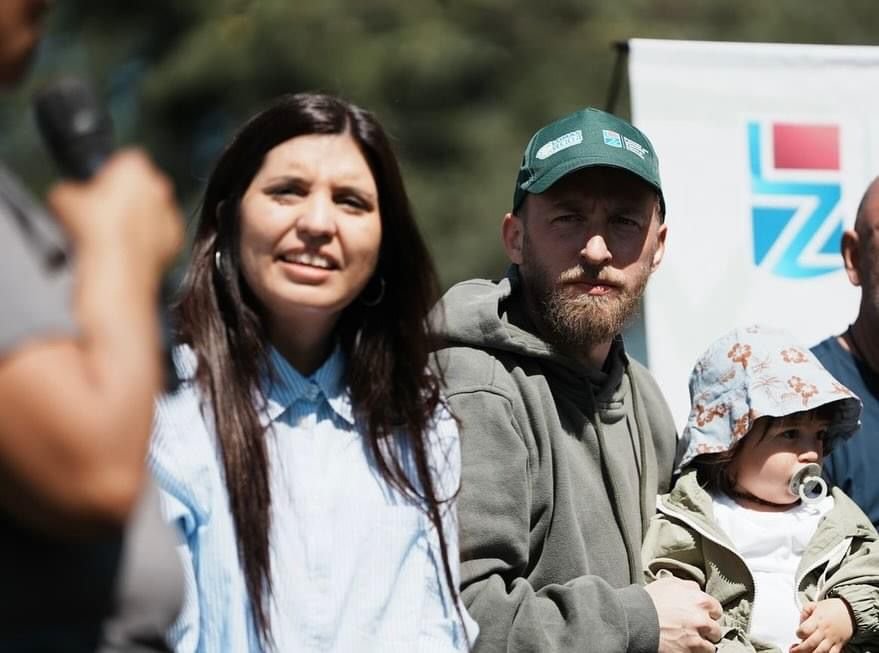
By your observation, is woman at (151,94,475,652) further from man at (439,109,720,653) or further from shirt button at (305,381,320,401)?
man at (439,109,720,653)

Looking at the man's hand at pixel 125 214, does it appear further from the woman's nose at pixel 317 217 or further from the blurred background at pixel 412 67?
the blurred background at pixel 412 67

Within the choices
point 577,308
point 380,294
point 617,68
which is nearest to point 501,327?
point 577,308

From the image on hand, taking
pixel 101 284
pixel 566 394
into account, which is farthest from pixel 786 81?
pixel 101 284

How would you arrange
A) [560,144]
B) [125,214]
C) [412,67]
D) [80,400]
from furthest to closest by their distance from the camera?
1. [412,67]
2. [560,144]
3. [125,214]
4. [80,400]

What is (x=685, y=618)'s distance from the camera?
3193mm

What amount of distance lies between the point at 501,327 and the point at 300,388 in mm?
750

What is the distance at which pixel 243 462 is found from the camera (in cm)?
264

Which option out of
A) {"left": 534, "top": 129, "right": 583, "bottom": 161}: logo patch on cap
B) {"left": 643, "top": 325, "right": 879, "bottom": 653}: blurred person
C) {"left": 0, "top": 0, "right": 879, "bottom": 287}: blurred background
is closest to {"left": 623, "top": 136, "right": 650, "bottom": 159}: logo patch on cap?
{"left": 534, "top": 129, "right": 583, "bottom": 161}: logo patch on cap

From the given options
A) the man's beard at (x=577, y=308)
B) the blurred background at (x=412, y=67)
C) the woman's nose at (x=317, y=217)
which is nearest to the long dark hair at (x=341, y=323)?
the woman's nose at (x=317, y=217)

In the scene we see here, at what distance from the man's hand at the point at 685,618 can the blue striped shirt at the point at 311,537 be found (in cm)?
52

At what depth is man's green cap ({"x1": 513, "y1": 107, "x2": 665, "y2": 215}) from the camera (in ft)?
11.5

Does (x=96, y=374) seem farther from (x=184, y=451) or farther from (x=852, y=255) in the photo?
(x=852, y=255)

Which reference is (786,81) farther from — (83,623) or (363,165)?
(83,623)

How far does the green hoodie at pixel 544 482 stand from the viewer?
10.2ft
